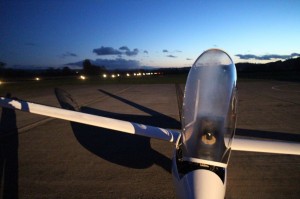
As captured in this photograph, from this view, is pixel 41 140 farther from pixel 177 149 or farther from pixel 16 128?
pixel 177 149

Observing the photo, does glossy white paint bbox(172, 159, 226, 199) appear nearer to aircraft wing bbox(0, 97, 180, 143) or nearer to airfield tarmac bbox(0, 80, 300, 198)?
airfield tarmac bbox(0, 80, 300, 198)

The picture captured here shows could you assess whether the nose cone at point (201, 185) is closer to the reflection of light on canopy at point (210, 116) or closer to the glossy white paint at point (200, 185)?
the glossy white paint at point (200, 185)

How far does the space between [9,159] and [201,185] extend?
547cm

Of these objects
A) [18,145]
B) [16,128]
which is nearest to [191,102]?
[18,145]

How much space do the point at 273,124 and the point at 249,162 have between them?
14.0ft

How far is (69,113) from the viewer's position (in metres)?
6.46

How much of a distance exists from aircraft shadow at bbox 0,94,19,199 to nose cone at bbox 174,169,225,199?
3.47 metres

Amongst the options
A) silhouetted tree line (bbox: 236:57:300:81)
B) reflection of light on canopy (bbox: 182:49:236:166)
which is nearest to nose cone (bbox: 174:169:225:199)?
reflection of light on canopy (bbox: 182:49:236:166)

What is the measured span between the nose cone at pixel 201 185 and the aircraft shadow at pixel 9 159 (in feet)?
11.4

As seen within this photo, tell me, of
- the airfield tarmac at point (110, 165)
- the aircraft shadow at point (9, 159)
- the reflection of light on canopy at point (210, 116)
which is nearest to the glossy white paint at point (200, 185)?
the reflection of light on canopy at point (210, 116)

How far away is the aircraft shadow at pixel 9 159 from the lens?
462 cm

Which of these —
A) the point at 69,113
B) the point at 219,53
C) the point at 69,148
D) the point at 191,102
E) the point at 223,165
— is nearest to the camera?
Answer: the point at 223,165

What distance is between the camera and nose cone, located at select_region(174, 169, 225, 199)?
2.81 m

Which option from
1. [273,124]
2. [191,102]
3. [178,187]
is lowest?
[273,124]
